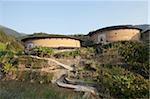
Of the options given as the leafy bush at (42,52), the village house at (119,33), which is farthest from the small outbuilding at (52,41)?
the leafy bush at (42,52)

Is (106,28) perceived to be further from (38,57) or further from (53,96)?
(53,96)

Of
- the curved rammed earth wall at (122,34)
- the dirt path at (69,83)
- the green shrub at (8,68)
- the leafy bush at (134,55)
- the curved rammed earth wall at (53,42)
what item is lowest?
the dirt path at (69,83)

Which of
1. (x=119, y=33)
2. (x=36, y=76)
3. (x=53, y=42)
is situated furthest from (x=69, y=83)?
(x=119, y=33)

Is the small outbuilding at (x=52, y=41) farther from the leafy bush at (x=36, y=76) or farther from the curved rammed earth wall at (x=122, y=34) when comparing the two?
the leafy bush at (x=36, y=76)

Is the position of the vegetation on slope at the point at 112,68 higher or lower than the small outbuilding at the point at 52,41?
lower

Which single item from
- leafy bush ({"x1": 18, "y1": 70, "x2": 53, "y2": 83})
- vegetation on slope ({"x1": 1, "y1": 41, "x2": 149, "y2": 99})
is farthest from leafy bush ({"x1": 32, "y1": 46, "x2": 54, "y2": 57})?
leafy bush ({"x1": 18, "y1": 70, "x2": 53, "y2": 83})

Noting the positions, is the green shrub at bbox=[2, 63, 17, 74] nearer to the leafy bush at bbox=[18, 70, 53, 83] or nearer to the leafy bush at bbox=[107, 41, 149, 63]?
the leafy bush at bbox=[18, 70, 53, 83]

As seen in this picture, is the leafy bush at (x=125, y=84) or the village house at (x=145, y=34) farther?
the village house at (x=145, y=34)

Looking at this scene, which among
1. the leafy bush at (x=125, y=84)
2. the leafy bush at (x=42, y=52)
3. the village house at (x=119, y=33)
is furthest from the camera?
the village house at (x=119, y=33)

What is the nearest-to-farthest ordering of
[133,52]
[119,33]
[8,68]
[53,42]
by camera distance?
[8,68] → [133,52] → [53,42] → [119,33]

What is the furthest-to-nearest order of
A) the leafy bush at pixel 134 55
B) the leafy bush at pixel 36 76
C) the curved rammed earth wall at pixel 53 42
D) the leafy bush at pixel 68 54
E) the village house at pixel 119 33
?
the village house at pixel 119 33, the curved rammed earth wall at pixel 53 42, the leafy bush at pixel 68 54, the leafy bush at pixel 36 76, the leafy bush at pixel 134 55

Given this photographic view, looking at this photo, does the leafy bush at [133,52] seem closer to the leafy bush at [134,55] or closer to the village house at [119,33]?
the leafy bush at [134,55]

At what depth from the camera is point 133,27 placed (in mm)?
26312

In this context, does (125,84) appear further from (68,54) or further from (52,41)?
(52,41)
